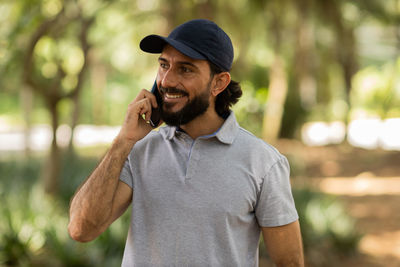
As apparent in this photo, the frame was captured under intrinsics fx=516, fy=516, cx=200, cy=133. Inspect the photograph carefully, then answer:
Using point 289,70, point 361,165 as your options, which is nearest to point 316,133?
point 289,70

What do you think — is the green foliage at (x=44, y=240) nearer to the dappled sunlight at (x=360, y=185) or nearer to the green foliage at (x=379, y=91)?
the dappled sunlight at (x=360, y=185)

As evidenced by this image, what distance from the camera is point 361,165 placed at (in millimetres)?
16672

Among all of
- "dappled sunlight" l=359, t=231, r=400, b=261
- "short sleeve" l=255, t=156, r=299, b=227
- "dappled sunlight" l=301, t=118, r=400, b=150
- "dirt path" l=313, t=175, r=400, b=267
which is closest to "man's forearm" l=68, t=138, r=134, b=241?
"short sleeve" l=255, t=156, r=299, b=227

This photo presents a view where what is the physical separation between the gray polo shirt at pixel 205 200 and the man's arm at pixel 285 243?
43 mm

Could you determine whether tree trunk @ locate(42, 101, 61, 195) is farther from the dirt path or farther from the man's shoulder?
the man's shoulder

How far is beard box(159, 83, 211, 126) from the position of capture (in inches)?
89.7

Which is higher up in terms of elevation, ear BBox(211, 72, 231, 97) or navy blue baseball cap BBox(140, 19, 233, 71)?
navy blue baseball cap BBox(140, 19, 233, 71)

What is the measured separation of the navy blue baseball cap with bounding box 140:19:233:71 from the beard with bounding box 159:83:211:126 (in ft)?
0.49

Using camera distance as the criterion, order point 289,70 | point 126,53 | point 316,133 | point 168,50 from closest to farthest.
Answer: point 168,50
point 289,70
point 316,133
point 126,53

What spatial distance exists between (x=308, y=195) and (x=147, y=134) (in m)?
6.74

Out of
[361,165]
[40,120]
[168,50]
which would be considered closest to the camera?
[168,50]

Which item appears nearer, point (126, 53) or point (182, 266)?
point (182, 266)

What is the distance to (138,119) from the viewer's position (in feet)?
7.79

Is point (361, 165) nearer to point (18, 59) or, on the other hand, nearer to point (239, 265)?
point (18, 59)
